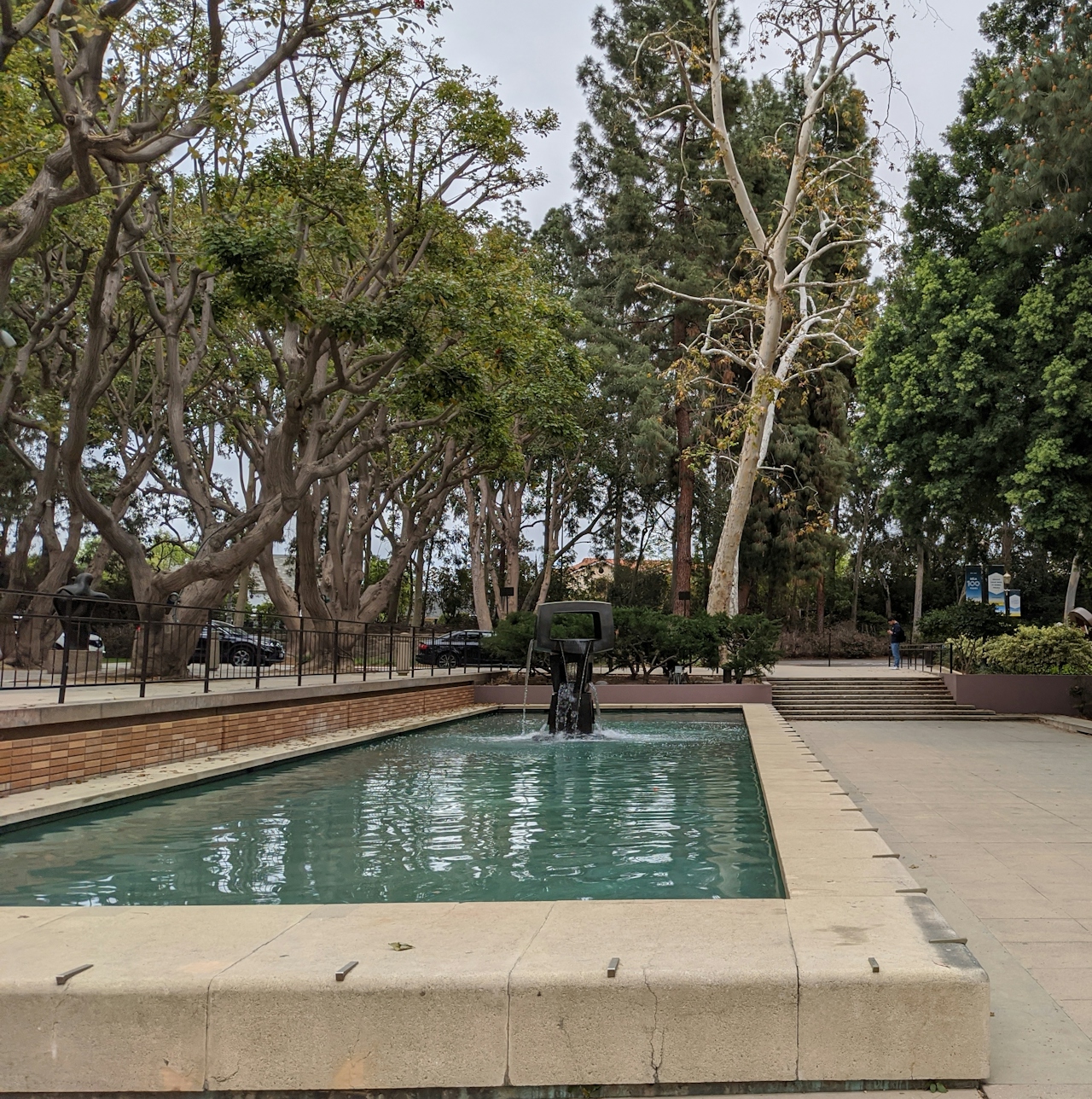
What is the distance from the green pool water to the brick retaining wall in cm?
76

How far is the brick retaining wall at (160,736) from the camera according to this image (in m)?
8.67

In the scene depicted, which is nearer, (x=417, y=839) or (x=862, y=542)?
(x=417, y=839)

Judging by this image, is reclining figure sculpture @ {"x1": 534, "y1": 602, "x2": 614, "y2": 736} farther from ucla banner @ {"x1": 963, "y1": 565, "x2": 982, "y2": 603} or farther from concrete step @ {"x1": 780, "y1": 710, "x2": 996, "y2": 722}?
ucla banner @ {"x1": 963, "y1": 565, "x2": 982, "y2": 603}

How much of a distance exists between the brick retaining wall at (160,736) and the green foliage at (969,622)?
53.4 feet

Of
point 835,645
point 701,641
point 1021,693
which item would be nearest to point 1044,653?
point 1021,693

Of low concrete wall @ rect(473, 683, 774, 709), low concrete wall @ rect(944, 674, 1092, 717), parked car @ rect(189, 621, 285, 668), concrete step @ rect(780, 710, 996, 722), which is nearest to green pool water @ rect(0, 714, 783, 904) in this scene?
parked car @ rect(189, 621, 285, 668)

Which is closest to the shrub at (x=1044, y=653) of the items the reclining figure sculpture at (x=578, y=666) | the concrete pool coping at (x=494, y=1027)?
the reclining figure sculpture at (x=578, y=666)

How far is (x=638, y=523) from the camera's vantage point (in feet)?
165

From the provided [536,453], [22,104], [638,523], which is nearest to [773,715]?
[22,104]

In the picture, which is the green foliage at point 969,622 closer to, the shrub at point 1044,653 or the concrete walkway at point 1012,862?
the shrub at point 1044,653

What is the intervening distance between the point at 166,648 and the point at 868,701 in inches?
588

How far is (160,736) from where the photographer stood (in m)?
10.8

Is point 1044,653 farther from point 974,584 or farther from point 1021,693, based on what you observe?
point 974,584

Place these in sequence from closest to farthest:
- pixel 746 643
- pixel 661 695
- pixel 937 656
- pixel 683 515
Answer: pixel 661 695
pixel 746 643
pixel 937 656
pixel 683 515
